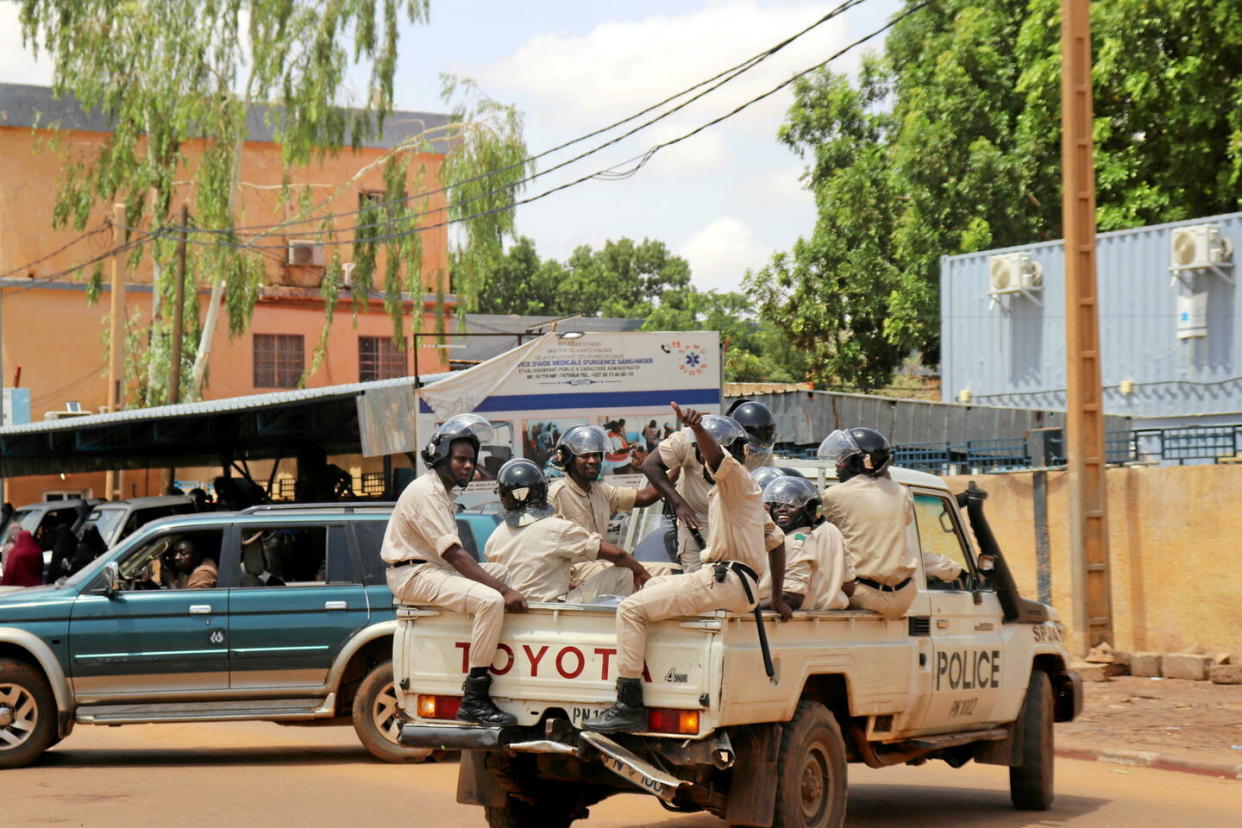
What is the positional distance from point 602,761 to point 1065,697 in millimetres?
4331

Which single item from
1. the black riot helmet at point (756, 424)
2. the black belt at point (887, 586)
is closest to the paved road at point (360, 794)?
the black belt at point (887, 586)

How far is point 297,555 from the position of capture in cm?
1192

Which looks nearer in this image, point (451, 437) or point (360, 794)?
point (451, 437)

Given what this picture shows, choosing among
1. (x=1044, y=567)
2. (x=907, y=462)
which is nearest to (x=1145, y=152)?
(x=907, y=462)

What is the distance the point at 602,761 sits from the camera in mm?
6949

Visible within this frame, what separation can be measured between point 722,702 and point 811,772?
1062mm

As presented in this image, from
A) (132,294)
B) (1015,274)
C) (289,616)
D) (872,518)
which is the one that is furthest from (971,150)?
(872,518)

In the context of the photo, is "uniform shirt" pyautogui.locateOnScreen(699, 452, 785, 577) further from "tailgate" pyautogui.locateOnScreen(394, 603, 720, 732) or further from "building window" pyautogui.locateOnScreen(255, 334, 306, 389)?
"building window" pyautogui.locateOnScreen(255, 334, 306, 389)

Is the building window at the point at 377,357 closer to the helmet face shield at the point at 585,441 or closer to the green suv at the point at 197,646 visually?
the green suv at the point at 197,646

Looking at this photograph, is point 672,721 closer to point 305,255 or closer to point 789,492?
point 789,492

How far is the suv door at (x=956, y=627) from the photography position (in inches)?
340

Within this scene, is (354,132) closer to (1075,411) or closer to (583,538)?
(1075,411)

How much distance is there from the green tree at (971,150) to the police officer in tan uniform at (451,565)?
23.1 m

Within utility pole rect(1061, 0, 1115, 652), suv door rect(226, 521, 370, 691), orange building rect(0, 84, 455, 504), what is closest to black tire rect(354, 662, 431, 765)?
suv door rect(226, 521, 370, 691)
